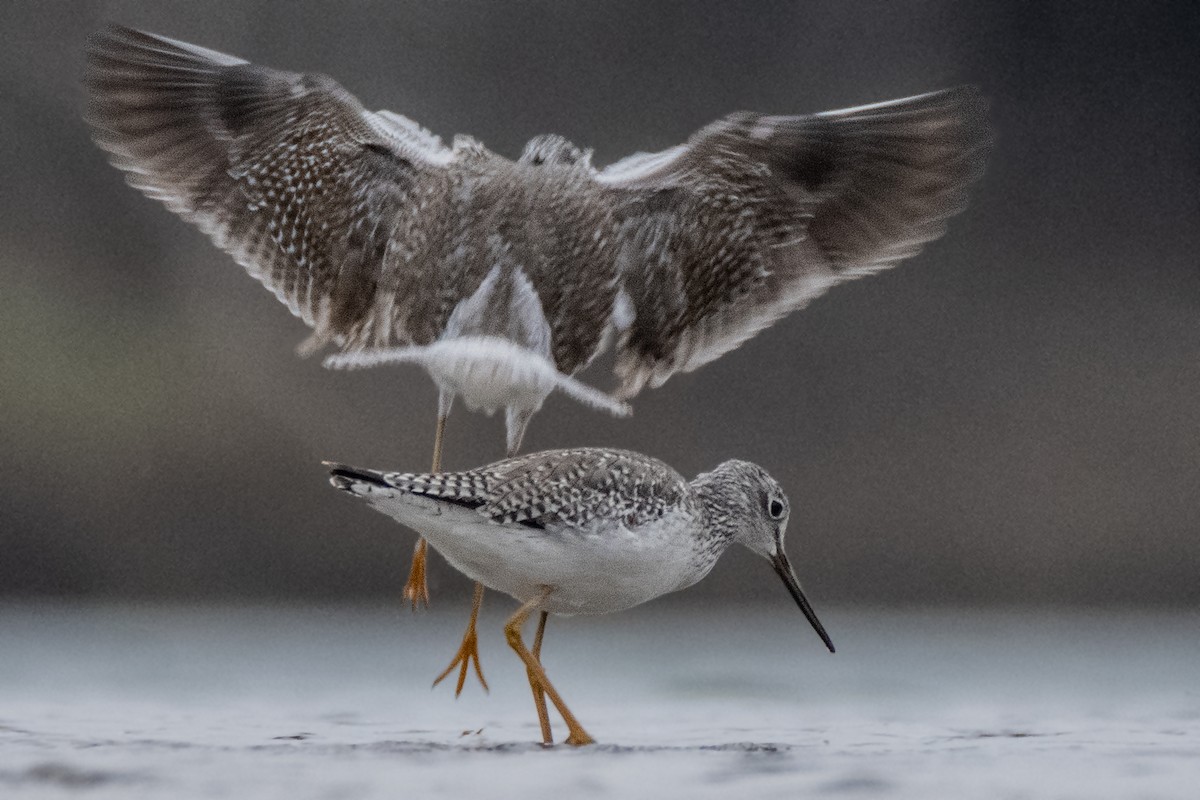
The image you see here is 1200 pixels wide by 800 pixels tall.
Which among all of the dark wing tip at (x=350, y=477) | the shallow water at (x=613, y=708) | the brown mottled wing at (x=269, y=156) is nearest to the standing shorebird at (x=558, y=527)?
the dark wing tip at (x=350, y=477)

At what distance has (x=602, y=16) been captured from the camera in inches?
75.4

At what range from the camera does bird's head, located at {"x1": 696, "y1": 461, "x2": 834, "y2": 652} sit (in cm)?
134

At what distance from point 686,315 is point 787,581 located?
1.06ft

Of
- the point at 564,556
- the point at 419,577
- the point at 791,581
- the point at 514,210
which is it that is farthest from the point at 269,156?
the point at 791,581

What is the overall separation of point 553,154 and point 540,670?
23.0 inches

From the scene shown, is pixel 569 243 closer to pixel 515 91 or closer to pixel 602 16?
pixel 515 91

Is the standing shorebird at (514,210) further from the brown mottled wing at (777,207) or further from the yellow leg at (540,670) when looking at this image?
the yellow leg at (540,670)

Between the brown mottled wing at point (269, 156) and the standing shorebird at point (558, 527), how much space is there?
1.14 feet

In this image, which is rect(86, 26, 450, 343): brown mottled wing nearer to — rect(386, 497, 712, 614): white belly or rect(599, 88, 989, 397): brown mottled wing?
rect(599, 88, 989, 397): brown mottled wing

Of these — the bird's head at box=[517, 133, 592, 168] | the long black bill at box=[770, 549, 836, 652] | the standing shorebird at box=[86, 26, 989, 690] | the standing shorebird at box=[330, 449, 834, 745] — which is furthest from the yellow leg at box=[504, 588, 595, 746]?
the bird's head at box=[517, 133, 592, 168]

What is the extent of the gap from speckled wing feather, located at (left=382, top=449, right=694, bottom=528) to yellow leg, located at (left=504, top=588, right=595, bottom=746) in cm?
8

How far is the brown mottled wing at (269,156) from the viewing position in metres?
1.43

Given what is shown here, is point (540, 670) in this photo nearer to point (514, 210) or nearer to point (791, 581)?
point (791, 581)

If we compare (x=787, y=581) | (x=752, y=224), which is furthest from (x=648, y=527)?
(x=752, y=224)
